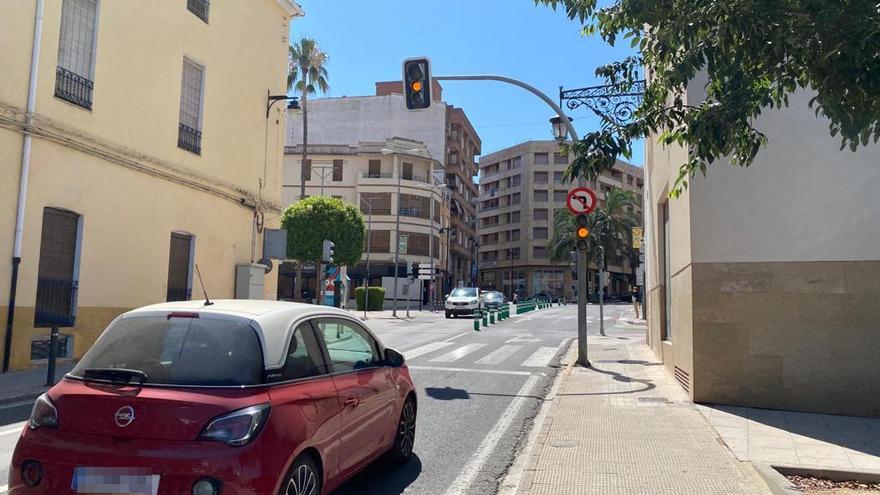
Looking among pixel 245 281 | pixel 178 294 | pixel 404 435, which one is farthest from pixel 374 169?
pixel 404 435

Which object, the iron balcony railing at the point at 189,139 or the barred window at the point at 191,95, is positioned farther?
the barred window at the point at 191,95

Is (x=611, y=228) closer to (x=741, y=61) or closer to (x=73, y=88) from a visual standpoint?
(x=73, y=88)

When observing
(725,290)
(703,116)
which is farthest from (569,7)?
(725,290)

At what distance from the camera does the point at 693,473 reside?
17.3 feet

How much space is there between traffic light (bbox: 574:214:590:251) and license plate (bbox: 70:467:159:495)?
10508 millimetres

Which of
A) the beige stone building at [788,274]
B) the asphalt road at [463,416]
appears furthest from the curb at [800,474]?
the beige stone building at [788,274]

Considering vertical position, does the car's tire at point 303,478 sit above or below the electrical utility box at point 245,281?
below

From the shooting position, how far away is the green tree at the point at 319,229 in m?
37.5

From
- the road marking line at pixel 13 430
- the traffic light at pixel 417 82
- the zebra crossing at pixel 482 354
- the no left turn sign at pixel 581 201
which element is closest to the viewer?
the road marking line at pixel 13 430

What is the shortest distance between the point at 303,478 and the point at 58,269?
35.8ft

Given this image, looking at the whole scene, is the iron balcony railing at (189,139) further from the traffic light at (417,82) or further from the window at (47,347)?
the traffic light at (417,82)

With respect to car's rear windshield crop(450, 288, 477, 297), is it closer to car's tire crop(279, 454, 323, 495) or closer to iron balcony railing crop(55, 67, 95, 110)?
iron balcony railing crop(55, 67, 95, 110)

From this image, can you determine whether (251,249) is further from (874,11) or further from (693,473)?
(874,11)

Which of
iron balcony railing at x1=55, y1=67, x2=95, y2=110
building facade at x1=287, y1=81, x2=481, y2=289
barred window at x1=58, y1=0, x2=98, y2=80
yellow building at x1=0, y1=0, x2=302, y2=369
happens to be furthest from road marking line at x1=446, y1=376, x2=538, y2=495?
building facade at x1=287, y1=81, x2=481, y2=289
